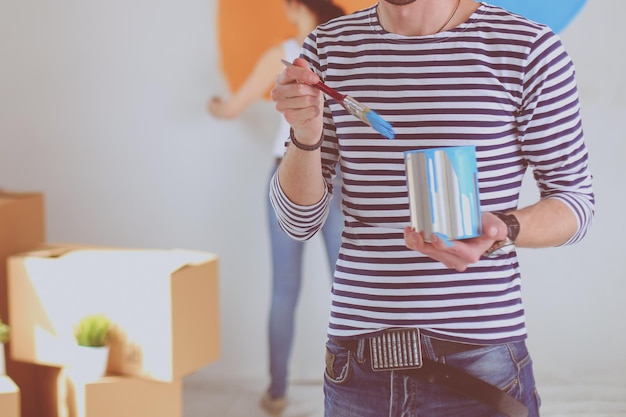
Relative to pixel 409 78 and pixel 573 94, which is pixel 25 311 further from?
pixel 573 94

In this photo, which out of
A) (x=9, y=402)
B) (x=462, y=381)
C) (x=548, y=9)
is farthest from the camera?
(x=548, y=9)

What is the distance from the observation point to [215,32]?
2.69m

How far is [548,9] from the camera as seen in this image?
237cm

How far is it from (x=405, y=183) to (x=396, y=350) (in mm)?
192

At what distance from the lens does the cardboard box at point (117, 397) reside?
1944 mm

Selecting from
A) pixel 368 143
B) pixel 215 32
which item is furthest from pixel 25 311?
pixel 368 143

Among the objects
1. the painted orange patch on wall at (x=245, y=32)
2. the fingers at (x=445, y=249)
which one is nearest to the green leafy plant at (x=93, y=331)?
the painted orange patch on wall at (x=245, y=32)

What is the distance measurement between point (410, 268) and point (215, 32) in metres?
1.85

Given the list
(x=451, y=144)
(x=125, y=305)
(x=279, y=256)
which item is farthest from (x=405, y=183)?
(x=279, y=256)

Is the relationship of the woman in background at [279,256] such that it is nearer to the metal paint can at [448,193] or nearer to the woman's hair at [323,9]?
the woman's hair at [323,9]

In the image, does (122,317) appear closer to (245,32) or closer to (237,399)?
(237,399)

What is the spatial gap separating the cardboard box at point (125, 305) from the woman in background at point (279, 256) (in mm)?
522

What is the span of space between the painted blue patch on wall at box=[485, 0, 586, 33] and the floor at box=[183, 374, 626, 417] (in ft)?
3.39

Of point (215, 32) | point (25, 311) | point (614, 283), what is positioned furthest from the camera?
point (215, 32)
